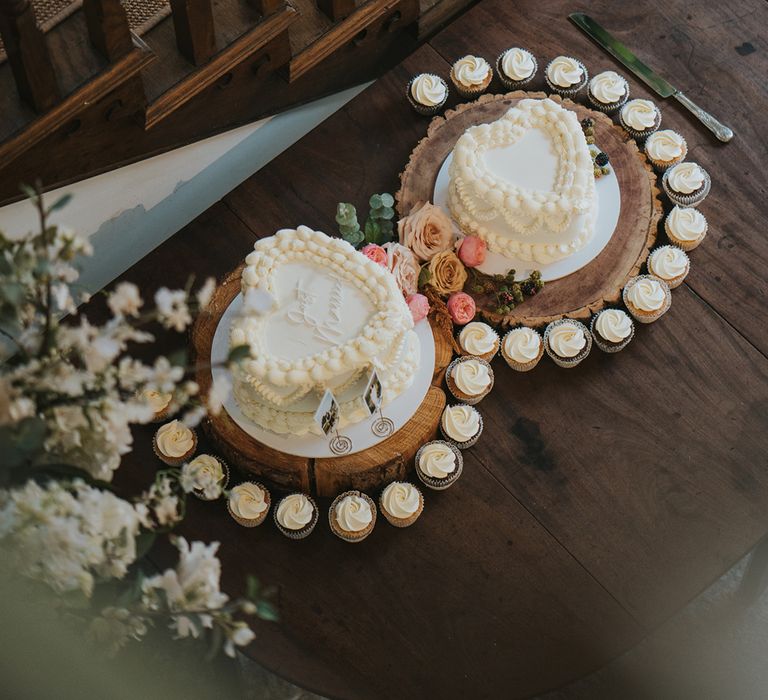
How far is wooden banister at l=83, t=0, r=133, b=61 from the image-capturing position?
8.02ft

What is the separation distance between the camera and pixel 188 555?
150 cm

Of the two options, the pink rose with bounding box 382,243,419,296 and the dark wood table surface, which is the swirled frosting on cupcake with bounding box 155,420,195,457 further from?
the pink rose with bounding box 382,243,419,296

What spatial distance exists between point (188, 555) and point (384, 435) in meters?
1.34

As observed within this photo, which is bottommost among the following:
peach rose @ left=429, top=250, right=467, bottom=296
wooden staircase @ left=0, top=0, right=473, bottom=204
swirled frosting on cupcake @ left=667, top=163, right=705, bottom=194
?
swirled frosting on cupcake @ left=667, top=163, right=705, bottom=194

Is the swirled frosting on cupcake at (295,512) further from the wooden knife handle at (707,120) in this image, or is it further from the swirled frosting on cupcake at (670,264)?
the wooden knife handle at (707,120)

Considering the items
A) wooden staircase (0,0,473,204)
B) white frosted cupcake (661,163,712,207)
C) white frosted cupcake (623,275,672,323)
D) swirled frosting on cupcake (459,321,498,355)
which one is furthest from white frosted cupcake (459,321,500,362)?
wooden staircase (0,0,473,204)

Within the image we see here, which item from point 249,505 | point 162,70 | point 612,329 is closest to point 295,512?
point 249,505

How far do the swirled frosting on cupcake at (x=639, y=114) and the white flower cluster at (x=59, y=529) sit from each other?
7.42 ft

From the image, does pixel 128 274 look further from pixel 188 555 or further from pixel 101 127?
pixel 188 555

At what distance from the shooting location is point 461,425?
111 inches

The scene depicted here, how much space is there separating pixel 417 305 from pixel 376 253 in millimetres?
184

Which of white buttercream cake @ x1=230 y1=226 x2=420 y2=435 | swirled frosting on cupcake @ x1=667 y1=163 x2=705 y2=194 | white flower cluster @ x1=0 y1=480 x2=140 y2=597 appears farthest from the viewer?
swirled frosting on cupcake @ x1=667 y1=163 x2=705 y2=194

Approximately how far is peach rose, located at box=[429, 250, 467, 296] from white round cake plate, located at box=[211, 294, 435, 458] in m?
0.12

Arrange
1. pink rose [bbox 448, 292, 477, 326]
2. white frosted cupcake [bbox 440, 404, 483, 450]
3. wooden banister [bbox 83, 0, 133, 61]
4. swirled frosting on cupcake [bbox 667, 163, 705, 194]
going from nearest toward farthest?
wooden banister [bbox 83, 0, 133, 61] → white frosted cupcake [bbox 440, 404, 483, 450] → pink rose [bbox 448, 292, 477, 326] → swirled frosting on cupcake [bbox 667, 163, 705, 194]
